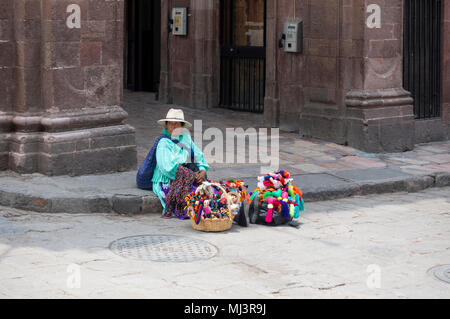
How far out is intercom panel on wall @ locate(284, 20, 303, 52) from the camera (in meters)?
13.4

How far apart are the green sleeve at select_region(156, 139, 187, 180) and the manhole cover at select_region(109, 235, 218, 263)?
1190mm

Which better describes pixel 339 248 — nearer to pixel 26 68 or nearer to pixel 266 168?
pixel 266 168

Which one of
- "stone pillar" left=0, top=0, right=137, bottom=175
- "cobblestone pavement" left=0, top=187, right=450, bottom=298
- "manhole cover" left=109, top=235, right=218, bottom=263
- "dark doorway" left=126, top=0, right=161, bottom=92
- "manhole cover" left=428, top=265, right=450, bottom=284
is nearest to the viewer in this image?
"cobblestone pavement" left=0, top=187, right=450, bottom=298

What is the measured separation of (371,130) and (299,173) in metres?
2.11

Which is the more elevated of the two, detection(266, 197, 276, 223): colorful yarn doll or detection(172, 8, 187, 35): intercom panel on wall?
detection(172, 8, 187, 35): intercom panel on wall

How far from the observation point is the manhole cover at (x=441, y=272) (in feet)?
22.1

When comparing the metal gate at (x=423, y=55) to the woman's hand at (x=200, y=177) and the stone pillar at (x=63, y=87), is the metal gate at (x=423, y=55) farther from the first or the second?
the woman's hand at (x=200, y=177)

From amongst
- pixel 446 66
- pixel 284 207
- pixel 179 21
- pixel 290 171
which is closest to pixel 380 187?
pixel 290 171

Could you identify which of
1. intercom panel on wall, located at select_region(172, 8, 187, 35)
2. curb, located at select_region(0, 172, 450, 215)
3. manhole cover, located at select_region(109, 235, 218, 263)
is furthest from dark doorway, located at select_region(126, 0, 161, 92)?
manhole cover, located at select_region(109, 235, 218, 263)

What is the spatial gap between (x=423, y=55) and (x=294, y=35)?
6.79 feet

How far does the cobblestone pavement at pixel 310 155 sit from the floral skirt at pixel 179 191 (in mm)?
1382

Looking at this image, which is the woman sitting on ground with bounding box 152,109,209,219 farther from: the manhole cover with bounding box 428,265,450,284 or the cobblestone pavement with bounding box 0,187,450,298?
the manhole cover with bounding box 428,265,450,284

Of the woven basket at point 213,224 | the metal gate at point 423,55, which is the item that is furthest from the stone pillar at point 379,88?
the woven basket at point 213,224

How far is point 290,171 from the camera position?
1097cm
